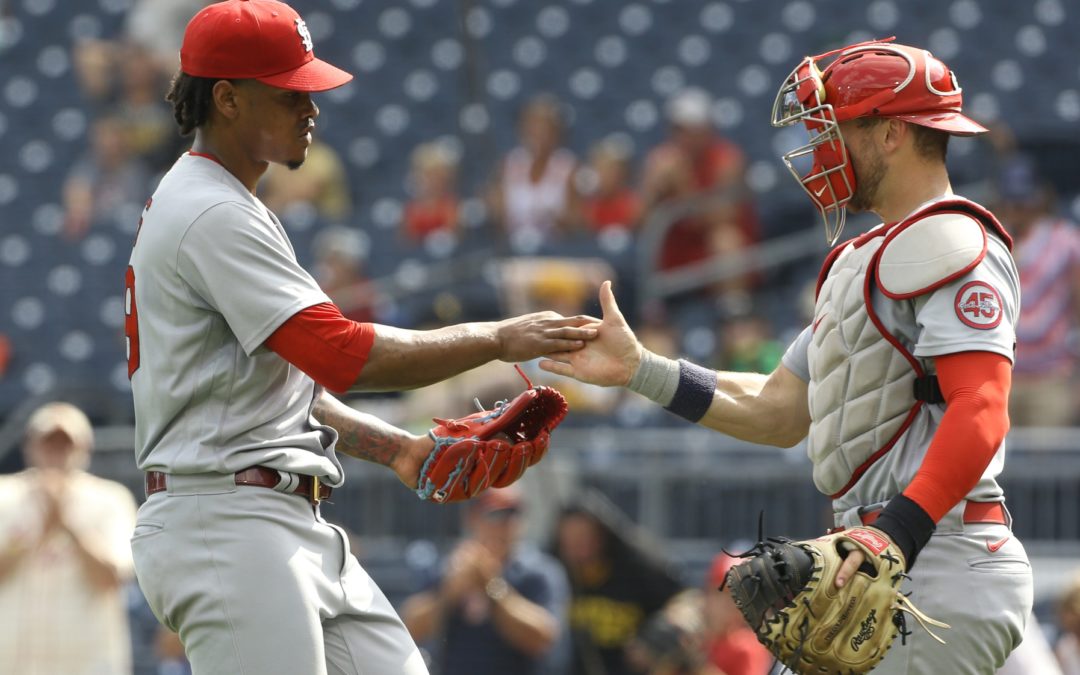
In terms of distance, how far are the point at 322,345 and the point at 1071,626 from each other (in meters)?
4.15

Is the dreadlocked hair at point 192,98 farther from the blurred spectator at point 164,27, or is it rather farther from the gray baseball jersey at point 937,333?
the blurred spectator at point 164,27

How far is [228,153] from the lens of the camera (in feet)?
11.9

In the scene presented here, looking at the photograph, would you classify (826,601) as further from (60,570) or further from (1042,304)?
(1042,304)

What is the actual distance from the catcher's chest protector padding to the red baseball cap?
119 centimetres

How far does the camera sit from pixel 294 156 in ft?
12.0

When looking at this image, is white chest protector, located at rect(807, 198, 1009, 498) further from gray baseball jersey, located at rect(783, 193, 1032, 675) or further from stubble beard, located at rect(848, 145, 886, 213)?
stubble beard, located at rect(848, 145, 886, 213)

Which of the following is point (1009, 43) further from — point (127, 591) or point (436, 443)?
point (436, 443)

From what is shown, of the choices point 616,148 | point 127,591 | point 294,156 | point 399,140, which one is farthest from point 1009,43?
point 294,156

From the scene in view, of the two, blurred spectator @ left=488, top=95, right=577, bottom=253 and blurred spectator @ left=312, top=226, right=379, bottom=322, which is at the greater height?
blurred spectator @ left=488, top=95, right=577, bottom=253

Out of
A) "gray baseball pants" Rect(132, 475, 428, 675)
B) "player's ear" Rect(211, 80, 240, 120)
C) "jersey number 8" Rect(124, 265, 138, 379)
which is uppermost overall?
"player's ear" Rect(211, 80, 240, 120)

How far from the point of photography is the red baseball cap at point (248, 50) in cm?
355

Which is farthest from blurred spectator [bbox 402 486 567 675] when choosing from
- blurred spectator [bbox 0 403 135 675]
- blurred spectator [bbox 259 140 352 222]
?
blurred spectator [bbox 259 140 352 222]

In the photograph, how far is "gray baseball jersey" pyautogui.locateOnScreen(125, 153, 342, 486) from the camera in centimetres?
340

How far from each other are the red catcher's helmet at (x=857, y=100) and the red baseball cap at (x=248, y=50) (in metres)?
1.06
